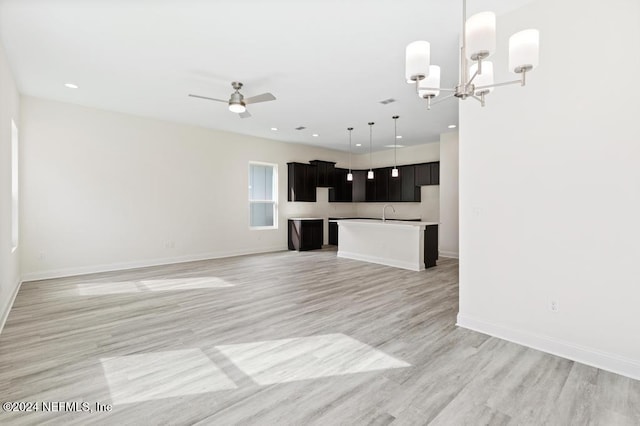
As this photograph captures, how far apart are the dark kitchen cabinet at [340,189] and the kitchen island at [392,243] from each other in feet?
8.09

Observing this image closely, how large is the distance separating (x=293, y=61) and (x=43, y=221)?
4.90 meters

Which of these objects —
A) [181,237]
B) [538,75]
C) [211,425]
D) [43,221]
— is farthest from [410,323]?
[43,221]

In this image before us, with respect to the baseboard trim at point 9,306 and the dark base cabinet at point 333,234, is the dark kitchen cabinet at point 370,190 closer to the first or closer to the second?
the dark base cabinet at point 333,234

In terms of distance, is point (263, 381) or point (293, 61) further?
point (293, 61)

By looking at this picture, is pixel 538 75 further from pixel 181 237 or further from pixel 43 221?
pixel 43 221

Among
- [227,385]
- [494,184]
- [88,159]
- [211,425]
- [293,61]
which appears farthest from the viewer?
[88,159]

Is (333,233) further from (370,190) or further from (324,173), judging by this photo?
(324,173)

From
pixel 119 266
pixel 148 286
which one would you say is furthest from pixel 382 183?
pixel 119 266

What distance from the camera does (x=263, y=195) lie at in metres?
8.23

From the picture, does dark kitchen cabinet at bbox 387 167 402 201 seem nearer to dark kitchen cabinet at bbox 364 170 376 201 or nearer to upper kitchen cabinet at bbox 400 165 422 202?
upper kitchen cabinet at bbox 400 165 422 202

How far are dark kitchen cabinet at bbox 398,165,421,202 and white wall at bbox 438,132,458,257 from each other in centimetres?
103

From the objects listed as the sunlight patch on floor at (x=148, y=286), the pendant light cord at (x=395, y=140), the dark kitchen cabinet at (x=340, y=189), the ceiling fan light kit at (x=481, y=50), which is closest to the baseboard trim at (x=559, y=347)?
the ceiling fan light kit at (x=481, y=50)

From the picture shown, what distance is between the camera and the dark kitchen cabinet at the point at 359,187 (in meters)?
9.78

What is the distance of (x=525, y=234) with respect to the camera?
270cm
